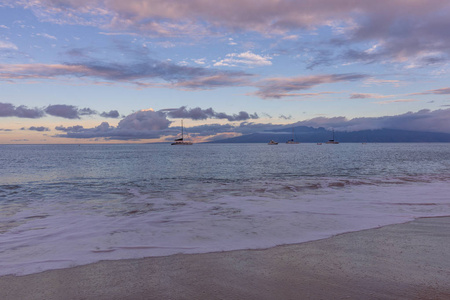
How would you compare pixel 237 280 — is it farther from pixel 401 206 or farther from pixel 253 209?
pixel 401 206

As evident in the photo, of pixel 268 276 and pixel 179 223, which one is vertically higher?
pixel 268 276

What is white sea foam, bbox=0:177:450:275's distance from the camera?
7.96 metres

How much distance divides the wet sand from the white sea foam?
79 centimetres

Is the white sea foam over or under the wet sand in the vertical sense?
under

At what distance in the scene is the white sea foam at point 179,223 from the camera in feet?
26.1

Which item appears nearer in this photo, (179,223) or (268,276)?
(268,276)

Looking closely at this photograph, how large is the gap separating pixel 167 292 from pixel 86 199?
15.5m

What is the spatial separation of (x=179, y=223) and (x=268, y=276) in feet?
20.4

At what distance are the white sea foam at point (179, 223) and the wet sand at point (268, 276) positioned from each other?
789 mm

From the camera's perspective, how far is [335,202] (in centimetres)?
1593

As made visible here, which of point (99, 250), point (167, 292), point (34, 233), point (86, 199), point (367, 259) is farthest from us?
point (86, 199)

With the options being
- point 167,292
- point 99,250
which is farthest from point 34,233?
point 167,292

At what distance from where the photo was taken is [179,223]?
11.4m

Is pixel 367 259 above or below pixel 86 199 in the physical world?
above
